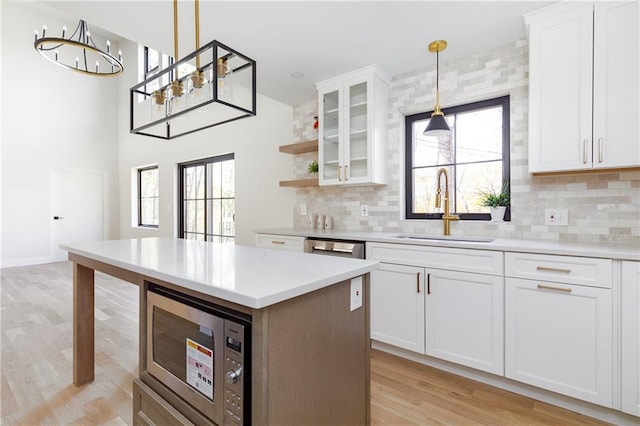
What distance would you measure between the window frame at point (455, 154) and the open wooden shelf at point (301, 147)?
948mm

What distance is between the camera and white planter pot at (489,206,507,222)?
2406mm

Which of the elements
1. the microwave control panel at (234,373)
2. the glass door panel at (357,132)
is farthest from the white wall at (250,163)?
the microwave control panel at (234,373)

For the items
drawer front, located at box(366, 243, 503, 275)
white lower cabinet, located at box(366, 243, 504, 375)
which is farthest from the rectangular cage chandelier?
white lower cabinet, located at box(366, 243, 504, 375)

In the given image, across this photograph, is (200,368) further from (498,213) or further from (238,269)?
(498,213)

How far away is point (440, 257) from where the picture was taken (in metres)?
2.16

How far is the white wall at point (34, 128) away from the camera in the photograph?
225 inches

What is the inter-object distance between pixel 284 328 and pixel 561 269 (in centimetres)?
163

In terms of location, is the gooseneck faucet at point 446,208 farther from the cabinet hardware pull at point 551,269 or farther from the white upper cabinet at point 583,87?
the cabinet hardware pull at point 551,269

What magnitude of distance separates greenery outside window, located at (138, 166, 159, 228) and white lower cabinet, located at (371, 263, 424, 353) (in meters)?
5.37

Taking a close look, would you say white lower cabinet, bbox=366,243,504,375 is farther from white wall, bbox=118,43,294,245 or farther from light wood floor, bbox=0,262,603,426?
white wall, bbox=118,43,294,245

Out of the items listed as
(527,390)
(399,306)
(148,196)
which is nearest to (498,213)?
(399,306)

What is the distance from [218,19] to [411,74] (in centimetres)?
170

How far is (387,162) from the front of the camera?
9.90 feet

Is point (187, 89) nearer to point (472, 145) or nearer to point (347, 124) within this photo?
point (347, 124)
